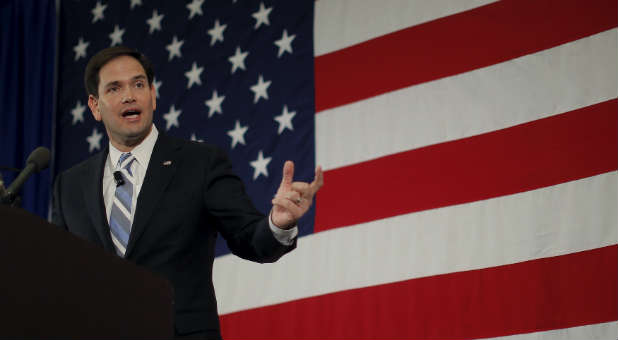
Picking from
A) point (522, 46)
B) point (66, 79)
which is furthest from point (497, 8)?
point (66, 79)

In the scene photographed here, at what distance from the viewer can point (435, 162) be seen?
357cm

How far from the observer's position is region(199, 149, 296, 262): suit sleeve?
1593 mm

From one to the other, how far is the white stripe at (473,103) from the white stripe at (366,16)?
0.36 m

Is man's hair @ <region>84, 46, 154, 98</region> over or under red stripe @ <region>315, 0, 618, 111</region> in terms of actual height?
under

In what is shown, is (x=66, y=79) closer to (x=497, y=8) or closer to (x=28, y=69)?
(x=28, y=69)

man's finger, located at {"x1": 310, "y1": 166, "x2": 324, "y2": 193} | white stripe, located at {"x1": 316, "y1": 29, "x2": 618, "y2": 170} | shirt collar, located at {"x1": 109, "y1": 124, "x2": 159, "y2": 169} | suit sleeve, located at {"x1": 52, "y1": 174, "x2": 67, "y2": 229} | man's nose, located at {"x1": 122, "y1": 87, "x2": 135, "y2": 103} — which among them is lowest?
man's finger, located at {"x1": 310, "y1": 166, "x2": 324, "y2": 193}

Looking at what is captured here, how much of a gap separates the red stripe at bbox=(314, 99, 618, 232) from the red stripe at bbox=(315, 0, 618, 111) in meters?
0.37

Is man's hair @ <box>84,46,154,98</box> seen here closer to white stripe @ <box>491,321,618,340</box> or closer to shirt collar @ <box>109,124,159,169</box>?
shirt collar @ <box>109,124,159,169</box>

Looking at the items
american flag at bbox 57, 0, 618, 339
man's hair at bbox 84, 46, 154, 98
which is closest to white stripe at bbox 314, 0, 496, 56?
american flag at bbox 57, 0, 618, 339

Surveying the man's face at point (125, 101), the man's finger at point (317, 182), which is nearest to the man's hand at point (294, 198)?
the man's finger at point (317, 182)

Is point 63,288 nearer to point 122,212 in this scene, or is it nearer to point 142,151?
point 122,212

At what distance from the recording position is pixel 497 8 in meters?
3.63

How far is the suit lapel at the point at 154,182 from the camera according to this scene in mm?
1714

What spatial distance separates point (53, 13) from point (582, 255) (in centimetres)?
389
